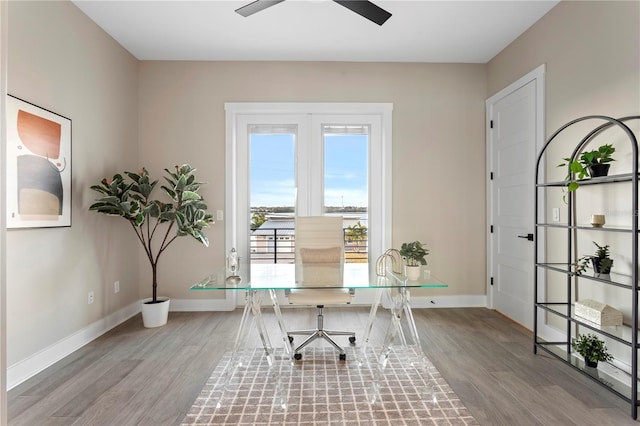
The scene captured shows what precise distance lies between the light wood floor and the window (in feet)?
3.51

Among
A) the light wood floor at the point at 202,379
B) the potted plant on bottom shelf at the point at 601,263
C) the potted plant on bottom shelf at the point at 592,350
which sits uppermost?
the potted plant on bottom shelf at the point at 601,263

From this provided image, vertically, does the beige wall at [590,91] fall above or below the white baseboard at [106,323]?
above

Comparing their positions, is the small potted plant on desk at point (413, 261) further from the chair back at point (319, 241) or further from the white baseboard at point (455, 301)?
the white baseboard at point (455, 301)

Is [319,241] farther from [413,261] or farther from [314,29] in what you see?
[314,29]

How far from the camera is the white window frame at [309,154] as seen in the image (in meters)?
4.11

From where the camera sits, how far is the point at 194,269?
4098 mm

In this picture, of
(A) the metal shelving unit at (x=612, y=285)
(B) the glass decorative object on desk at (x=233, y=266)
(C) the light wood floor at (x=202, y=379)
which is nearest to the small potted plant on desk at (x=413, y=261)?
(C) the light wood floor at (x=202, y=379)

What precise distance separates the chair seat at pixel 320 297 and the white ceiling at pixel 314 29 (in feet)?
7.66

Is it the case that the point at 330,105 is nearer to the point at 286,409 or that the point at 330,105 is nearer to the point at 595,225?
the point at 595,225

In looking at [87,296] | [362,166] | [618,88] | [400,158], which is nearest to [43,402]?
[87,296]

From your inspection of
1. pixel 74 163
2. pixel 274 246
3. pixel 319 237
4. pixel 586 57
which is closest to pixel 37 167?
pixel 74 163

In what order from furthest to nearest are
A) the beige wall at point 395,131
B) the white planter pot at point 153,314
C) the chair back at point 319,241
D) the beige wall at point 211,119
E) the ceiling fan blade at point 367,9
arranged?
the beige wall at point 395,131
the white planter pot at point 153,314
the chair back at point 319,241
the beige wall at point 211,119
the ceiling fan blade at point 367,9

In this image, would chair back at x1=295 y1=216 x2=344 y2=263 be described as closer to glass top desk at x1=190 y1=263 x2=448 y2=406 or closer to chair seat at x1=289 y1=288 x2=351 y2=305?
glass top desk at x1=190 y1=263 x2=448 y2=406

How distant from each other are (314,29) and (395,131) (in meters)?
1.46
